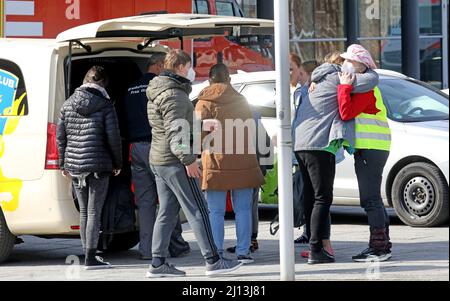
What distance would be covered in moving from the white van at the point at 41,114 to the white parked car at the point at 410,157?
2802 millimetres

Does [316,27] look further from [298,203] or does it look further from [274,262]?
[274,262]

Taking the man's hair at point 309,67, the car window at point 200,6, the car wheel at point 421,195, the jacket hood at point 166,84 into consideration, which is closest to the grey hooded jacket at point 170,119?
the jacket hood at point 166,84

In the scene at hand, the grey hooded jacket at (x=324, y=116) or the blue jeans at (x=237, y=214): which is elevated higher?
the grey hooded jacket at (x=324, y=116)

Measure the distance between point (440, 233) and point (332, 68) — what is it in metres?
2.70

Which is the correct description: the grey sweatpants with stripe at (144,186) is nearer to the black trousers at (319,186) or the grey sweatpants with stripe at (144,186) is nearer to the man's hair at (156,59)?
the man's hair at (156,59)

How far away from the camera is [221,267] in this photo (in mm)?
9867

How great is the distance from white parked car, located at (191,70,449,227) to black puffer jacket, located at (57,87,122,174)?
10.0ft

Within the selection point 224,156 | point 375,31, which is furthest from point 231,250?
point 375,31

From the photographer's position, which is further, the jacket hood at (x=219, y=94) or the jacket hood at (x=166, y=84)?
the jacket hood at (x=219, y=94)

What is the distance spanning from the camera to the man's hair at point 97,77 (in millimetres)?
10344

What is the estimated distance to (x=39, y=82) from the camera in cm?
1045

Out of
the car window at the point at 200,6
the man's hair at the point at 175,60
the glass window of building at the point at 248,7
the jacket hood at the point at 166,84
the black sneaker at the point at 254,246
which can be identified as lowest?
the black sneaker at the point at 254,246

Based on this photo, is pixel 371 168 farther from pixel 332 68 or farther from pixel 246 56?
pixel 246 56

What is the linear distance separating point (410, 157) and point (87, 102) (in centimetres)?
417
